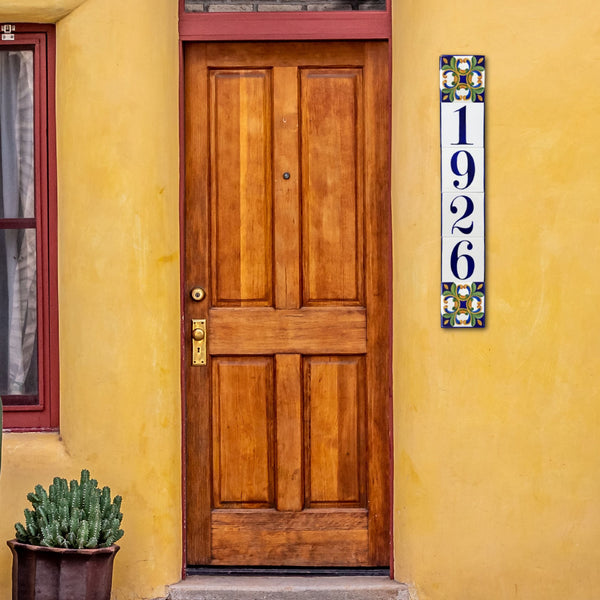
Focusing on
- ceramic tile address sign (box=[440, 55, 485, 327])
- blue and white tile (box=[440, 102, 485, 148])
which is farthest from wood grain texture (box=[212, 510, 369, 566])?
blue and white tile (box=[440, 102, 485, 148])

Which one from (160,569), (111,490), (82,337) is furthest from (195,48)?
(160,569)

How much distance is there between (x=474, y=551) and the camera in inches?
189

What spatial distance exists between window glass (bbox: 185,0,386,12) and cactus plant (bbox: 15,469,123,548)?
2.37 metres

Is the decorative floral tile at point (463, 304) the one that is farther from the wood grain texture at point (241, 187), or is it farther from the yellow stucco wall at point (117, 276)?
the yellow stucco wall at point (117, 276)

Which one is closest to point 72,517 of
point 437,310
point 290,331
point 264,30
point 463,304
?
point 290,331

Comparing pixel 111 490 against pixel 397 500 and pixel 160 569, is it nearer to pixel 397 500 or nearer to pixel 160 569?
pixel 160 569

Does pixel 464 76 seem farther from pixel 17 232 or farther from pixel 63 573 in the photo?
pixel 63 573

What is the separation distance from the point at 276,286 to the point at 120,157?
100 cm

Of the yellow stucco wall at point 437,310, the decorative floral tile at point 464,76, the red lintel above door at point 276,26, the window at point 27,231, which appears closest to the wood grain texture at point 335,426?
the yellow stucco wall at point 437,310

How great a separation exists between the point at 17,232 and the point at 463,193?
223 cm

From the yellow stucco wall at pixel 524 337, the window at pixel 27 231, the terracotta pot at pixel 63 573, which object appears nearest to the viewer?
the terracotta pot at pixel 63 573

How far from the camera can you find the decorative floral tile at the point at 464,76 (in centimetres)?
478

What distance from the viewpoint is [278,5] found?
16.4ft

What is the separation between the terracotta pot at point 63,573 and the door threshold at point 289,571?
0.76 meters
